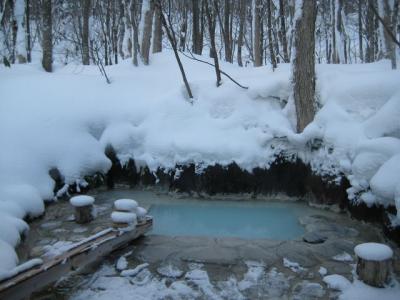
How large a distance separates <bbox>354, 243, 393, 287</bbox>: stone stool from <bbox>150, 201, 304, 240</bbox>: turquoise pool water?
1613mm

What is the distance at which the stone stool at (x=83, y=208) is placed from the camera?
5.12 metres

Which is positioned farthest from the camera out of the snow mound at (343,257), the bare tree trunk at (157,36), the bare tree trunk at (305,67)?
the bare tree trunk at (157,36)

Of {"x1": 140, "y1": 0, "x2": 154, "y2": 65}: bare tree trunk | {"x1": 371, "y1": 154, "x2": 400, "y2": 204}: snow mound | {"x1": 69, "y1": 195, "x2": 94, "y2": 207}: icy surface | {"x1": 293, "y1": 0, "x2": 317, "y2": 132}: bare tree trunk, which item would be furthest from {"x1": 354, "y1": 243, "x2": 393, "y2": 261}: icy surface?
{"x1": 140, "y1": 0, "x2": 154, "y2": 65}: bare tree trunk

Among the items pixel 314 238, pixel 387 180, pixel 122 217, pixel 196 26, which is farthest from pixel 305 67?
pixel 196 26

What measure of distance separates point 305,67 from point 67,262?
550 centimetres

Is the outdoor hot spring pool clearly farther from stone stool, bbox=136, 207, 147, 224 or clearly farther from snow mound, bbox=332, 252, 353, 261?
snow mound, bbox=332, 252, 353, 261

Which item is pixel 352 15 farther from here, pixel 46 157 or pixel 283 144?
pixel 46 157

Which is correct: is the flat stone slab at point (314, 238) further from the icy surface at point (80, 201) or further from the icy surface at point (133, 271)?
the icy surface at point (80, 201)

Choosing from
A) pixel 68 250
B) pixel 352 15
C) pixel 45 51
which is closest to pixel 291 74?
pixel 68 250

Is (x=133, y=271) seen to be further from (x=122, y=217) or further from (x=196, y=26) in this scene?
(x=196, y=26)

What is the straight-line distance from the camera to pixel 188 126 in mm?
7570

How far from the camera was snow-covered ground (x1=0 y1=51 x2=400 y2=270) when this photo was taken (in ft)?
18.1

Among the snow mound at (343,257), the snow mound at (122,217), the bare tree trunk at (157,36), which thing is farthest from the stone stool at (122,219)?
the bare tree trunk at (157,36)

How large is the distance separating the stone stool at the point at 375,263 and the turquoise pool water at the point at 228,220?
5.29 ft
